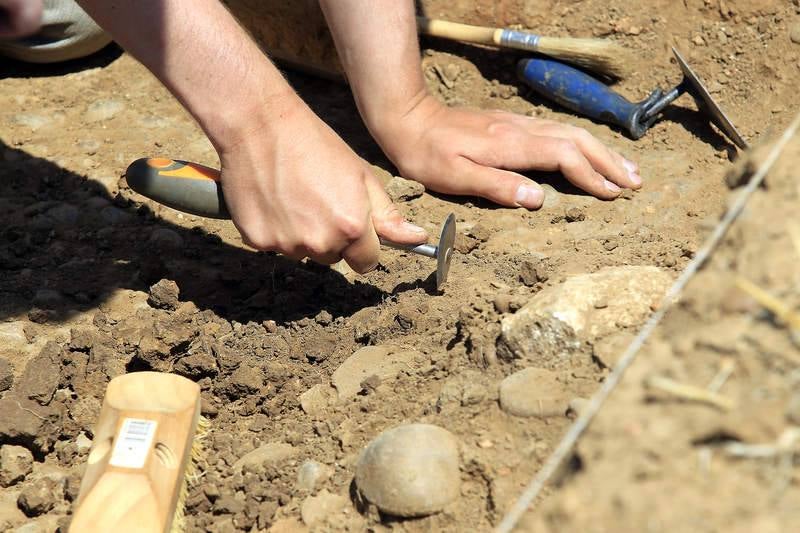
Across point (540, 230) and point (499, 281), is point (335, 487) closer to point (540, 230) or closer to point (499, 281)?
point (499, 281)

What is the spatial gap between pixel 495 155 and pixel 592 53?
2.27 feet

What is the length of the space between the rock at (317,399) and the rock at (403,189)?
1016 mm

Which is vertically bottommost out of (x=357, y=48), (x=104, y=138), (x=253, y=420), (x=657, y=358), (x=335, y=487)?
(x=104, y=138)

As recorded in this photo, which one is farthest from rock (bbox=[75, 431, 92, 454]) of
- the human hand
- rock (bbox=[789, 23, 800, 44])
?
rock (bbox=[789, 23, 800, 44])

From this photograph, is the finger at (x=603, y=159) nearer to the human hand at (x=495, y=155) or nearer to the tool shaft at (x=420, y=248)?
the human hand at (x=495, y=155)

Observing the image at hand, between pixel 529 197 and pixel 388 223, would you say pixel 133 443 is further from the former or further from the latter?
pixel 529 197

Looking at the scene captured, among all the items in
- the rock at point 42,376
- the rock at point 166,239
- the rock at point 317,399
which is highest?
the rock at point 317,399

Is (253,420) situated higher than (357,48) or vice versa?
(357,48)

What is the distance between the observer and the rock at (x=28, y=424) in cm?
210

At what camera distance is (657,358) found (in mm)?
1046

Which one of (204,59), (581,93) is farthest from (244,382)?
(581,93)

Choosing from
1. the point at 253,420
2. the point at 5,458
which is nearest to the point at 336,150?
the point at 253,420

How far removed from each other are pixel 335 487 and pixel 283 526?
5.0 inches

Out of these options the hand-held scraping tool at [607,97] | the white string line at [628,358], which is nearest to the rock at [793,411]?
the white string line at [628,358]
